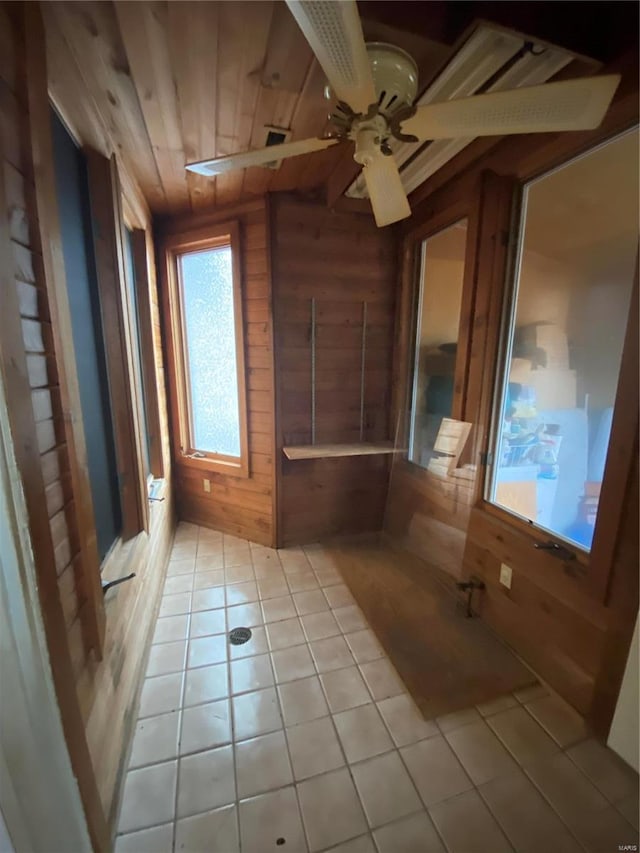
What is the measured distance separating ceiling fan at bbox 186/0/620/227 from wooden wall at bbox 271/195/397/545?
1.16 metres

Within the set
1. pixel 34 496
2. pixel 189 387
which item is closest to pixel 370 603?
pixel 34 496

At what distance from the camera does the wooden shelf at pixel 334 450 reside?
244 cm

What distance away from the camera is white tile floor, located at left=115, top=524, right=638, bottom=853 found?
1069 millimetres

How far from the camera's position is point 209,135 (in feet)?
5.39

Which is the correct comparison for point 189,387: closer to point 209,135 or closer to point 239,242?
point 239,242

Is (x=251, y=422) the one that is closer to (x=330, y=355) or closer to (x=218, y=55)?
(x=330, y=355)

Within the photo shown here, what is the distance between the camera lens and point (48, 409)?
923 millimetres

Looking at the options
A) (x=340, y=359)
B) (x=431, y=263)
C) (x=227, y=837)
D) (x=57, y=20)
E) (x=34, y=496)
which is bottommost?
(x=227, y=837)

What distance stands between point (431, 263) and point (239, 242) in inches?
52.5

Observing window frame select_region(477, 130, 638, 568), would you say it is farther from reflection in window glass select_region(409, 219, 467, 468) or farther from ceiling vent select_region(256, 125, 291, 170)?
ceiling vent select_region(256, 125, 291, 170)

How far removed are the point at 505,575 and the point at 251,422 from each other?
1850 millimetres

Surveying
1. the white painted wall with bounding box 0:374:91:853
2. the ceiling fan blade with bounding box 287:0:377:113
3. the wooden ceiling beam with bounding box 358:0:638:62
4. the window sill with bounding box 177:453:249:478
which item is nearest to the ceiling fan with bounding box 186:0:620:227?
the ceiling fan blade with bounding box 287:0:377:113

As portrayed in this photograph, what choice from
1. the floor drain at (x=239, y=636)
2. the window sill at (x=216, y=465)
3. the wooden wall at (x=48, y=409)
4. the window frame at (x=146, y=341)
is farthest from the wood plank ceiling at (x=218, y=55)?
the floor drain at (x=239, y=636)

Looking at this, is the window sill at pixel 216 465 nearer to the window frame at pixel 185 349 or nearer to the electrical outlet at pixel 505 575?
the window frame at pixel 185 349
